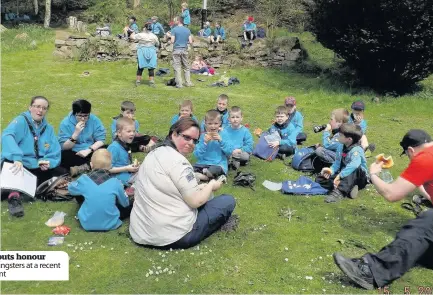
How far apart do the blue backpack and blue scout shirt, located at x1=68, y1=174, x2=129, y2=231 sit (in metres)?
2.83

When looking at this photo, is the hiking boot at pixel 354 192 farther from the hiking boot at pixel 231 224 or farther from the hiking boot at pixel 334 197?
the hiking boot at pixel 231 224

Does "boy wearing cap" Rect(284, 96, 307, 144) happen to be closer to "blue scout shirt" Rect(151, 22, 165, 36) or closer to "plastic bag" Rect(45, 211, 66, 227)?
"plastic bag" Rect(45, 211, 66, 227)

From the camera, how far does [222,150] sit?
7.63 metres

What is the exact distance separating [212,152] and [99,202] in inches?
102

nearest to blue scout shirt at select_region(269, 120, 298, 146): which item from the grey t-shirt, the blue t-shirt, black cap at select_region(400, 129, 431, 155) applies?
black cap at select_region(400, 129, 431, 155)

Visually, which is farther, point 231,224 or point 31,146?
point 31,146

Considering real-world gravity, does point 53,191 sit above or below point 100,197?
below

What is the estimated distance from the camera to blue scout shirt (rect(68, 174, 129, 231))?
18.3 feet

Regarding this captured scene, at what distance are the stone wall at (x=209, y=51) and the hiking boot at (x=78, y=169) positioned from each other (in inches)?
482

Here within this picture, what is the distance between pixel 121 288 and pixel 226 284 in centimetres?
110

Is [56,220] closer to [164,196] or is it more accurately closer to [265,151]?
[164,196]

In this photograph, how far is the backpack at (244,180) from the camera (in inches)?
298

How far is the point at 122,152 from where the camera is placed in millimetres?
6883

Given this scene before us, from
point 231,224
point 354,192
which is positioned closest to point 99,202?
point 231,224
